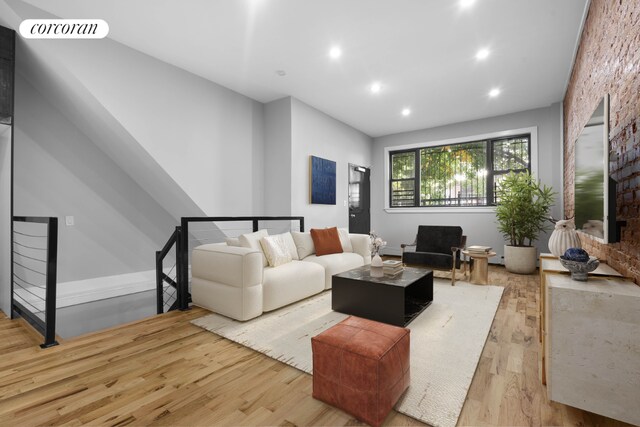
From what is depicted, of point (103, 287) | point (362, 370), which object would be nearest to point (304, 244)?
point (362, 370)

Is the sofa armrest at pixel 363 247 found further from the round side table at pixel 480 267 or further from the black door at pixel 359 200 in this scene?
the black door at pixel 359 200

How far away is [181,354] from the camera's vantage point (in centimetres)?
219

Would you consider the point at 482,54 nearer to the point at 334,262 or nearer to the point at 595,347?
the point at 334,262

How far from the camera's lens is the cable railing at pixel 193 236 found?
3184 millimetres

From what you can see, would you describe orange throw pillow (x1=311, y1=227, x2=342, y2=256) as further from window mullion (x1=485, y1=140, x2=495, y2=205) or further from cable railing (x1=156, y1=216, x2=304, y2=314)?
window mullion (x1=485, y1=140, x2=495, y2=205)

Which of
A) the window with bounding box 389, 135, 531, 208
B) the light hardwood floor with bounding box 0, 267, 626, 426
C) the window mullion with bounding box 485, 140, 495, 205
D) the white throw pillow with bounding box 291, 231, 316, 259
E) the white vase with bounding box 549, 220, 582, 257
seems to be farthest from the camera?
the window mullion with bounding box 485, 140, 495, 205

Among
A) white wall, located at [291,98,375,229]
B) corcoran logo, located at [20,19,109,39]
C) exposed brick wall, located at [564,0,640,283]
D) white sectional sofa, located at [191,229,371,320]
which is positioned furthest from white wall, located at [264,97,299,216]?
exposed brick wall, located at [564,0,640,283]

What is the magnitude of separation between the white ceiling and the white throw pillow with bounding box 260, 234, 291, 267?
227cm

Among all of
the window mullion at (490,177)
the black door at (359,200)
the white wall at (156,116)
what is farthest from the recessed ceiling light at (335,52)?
the window mullion at (490,177)

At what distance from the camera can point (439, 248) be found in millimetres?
4832

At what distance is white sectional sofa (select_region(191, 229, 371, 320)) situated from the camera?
9.02 feet

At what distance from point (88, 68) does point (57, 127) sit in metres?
1.14

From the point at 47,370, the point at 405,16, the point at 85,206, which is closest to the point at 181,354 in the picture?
the point at 47,370

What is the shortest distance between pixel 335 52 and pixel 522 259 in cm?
433
